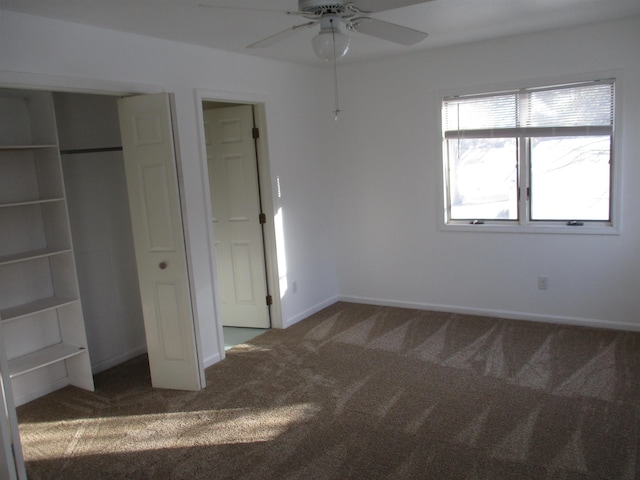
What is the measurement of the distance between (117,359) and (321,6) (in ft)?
11.6

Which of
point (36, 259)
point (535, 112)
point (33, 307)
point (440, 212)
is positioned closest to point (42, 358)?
point (33, 307)

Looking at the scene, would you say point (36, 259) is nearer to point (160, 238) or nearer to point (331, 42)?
point (160, 238)

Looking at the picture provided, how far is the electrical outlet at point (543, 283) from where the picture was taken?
486 cm

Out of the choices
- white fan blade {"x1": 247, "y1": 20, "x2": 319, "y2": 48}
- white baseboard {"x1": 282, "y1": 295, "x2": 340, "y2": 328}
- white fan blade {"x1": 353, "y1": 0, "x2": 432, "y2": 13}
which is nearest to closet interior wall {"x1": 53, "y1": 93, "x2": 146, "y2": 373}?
white baseboard {"x1": 282, "y1": 295, "x2": 340, "y2": 328}

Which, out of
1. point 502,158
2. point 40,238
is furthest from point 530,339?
point 40,238

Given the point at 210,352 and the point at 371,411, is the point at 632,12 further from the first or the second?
the point at 210,352

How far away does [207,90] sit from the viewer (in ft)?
14.1

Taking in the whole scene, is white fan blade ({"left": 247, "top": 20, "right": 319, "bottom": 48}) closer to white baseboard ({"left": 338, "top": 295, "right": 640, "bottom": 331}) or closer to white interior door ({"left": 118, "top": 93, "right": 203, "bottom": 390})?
white interior door ({"left": 118, "top": 93, "right": 203, "bottom": 390})

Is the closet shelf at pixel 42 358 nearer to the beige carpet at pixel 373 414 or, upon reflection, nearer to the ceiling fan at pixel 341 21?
the beige carpet at pixel 373 414

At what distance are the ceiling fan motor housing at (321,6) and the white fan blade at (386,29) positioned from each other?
20 cm

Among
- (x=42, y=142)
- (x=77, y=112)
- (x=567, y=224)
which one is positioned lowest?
(x=567, y=224)

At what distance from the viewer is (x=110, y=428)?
11.2 feet

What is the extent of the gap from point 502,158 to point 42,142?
386cm

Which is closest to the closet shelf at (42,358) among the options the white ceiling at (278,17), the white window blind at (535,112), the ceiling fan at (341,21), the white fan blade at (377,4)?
the white ceiling at (278,17)
